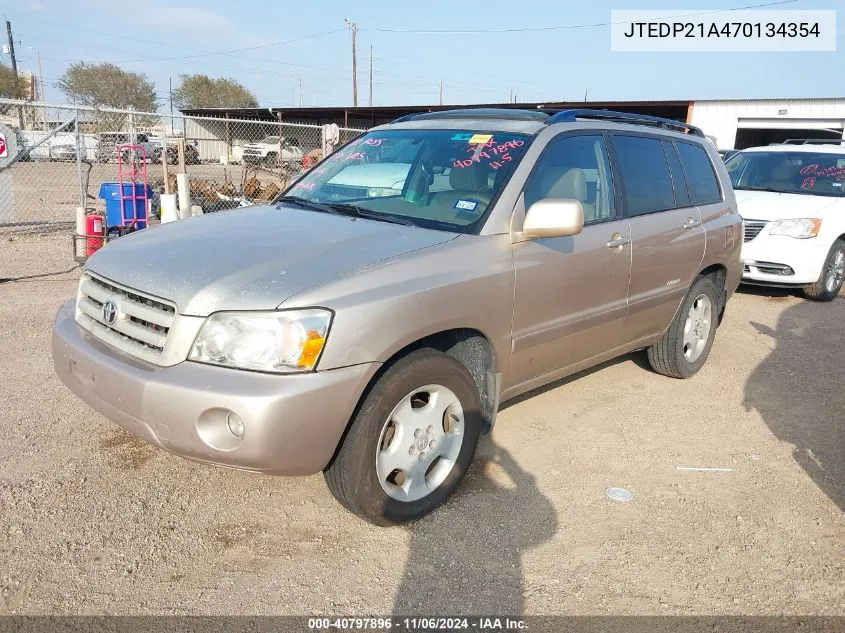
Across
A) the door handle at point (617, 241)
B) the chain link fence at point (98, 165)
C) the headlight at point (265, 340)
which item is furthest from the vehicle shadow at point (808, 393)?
the chain link fence at point (98, 165)

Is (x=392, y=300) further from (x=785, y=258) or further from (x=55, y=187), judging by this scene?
(x=55, y=187)

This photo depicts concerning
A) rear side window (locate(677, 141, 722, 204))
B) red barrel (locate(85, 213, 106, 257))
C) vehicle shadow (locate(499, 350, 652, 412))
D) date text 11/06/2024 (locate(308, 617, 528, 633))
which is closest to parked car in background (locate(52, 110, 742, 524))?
rear side window (locate(677, 141, 722, 204))

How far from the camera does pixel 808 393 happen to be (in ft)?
16.9

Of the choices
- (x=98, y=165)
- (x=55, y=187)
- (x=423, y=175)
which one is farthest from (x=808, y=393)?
(x=55, y=187)

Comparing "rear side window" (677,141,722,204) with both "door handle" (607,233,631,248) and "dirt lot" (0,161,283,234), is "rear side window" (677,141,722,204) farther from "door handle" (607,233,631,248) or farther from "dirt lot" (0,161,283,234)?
"dirt lot" (0,161,283,234)

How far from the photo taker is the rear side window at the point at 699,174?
4961 mm

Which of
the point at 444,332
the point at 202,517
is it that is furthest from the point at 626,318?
A: the point at 202,517

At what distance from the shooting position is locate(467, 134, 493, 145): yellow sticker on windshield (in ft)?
12.4

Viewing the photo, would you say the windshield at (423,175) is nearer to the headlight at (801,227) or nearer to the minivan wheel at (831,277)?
the headlight at (801,227)

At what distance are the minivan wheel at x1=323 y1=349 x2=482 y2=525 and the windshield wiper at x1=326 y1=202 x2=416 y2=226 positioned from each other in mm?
776

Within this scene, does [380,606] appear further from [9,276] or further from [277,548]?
[9,276]

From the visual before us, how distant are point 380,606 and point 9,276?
6.77 m

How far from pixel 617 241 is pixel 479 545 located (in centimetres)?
199

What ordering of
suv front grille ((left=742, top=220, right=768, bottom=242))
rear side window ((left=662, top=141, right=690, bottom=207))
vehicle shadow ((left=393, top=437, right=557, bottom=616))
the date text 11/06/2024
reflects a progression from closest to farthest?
1. the date text 11/06/2024
2. vehicle shadow ((left=393, top=437, right=557, bottom=616))
3. rear side window ((left=662, top=141, right=690, bottom=207))
4. suv front grille ((left=742, top=220, right=768, bottom=242))
